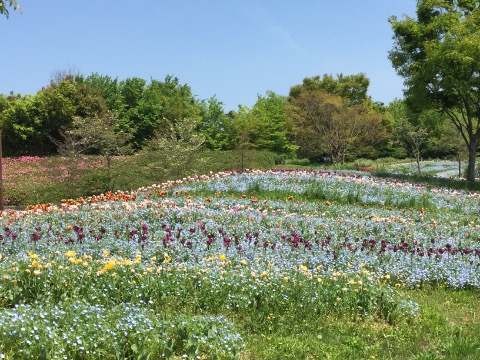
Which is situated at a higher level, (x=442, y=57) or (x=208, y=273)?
(x=442, y=57)

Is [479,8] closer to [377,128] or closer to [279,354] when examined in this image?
[377,128]

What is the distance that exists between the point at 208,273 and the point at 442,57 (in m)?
17.9

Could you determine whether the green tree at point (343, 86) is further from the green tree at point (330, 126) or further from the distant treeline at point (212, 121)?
the green tree at point (330, 126)

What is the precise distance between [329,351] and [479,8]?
75.7 ft

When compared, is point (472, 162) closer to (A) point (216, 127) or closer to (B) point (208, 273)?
(B) point (208, 273)

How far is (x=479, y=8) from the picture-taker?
23125 millimetres

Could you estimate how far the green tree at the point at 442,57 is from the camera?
20406 mm

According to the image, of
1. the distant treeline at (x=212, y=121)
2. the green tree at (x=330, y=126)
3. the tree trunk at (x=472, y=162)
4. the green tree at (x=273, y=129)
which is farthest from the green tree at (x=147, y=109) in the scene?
the tree trunk at (x=472, y=162)

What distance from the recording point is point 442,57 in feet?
Result: 66.5

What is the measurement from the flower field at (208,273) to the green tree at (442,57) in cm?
1042

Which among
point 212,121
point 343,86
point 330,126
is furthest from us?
point 343,86

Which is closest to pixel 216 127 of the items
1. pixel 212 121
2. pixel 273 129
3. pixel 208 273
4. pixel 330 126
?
pixel 212 121

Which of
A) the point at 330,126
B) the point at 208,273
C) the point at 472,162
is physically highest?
the point at 330,126

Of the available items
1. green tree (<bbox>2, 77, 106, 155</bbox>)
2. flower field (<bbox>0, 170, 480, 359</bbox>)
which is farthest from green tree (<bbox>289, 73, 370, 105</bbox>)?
flower field (<bbox>0, 170, 480, 359</bbox>)
